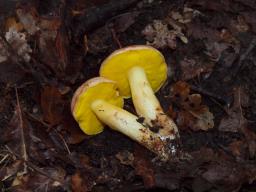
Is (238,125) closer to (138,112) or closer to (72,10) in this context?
(138,112)

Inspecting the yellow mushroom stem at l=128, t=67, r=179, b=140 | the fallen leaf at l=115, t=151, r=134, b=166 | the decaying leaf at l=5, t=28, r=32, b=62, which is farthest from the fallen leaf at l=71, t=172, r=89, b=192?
the decaying leaf at l=5, t=28, r=32, b=62

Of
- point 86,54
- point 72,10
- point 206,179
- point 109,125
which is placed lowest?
point 206,179

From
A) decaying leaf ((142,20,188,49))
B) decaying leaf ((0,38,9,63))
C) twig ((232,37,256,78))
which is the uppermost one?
decaying leaf ((0,38,9,63))

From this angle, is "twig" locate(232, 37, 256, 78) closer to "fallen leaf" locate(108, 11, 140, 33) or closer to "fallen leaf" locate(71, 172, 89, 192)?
"fallen leaf" locate(108, 11, 140, 33)

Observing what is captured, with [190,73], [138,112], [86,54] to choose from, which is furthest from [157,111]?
[86,54]

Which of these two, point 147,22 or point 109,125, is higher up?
point 147,22

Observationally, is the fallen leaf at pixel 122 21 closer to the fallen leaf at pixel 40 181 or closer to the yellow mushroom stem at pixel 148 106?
the yellow mushroom stem at pixel 148 106

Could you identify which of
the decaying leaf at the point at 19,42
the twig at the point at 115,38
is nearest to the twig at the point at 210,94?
the twig at the point at 115,38
